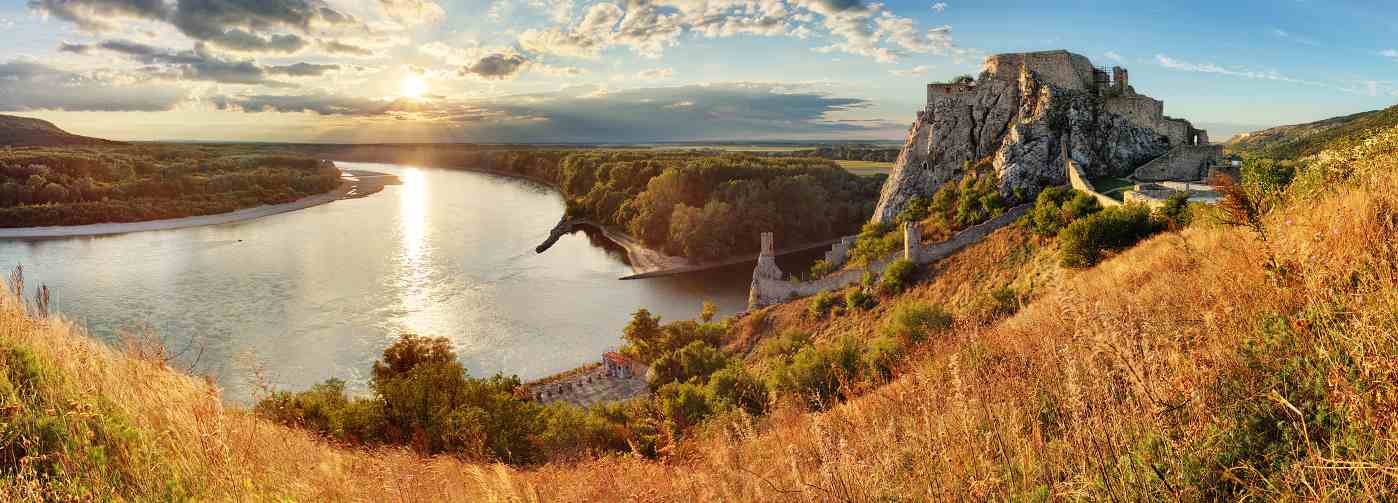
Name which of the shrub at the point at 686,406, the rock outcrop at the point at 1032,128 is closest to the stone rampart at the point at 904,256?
the rock outcrop at the point at 1032,128

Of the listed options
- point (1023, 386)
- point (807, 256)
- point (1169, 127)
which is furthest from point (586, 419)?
point (807, 256)

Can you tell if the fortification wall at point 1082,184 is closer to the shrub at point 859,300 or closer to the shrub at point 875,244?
the shrub at point 875,244

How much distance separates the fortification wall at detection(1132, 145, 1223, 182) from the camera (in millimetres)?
22484

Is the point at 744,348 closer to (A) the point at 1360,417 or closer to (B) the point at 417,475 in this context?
(B) the point at 417,475

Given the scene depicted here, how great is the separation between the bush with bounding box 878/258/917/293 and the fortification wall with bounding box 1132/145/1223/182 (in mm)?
8752

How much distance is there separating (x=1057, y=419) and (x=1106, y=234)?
48.3 feet

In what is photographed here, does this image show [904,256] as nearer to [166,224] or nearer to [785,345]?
[785,345]

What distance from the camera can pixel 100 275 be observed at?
39.4 meters

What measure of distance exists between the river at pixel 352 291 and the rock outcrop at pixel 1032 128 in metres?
12.8

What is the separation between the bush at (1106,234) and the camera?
16.2 metres

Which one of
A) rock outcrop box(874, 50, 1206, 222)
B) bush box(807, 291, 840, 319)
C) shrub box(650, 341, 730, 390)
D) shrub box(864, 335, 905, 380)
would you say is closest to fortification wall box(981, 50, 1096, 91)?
rock outcrop box(874, 50, 1206, 222)

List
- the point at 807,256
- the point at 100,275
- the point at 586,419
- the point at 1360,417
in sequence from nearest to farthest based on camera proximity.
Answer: the point at 1360,417
the point at 586,419
the point at 100,275
the point at 807,256

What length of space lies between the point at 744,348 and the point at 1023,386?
1877 cm

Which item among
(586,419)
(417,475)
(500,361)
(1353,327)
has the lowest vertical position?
(500,361)
